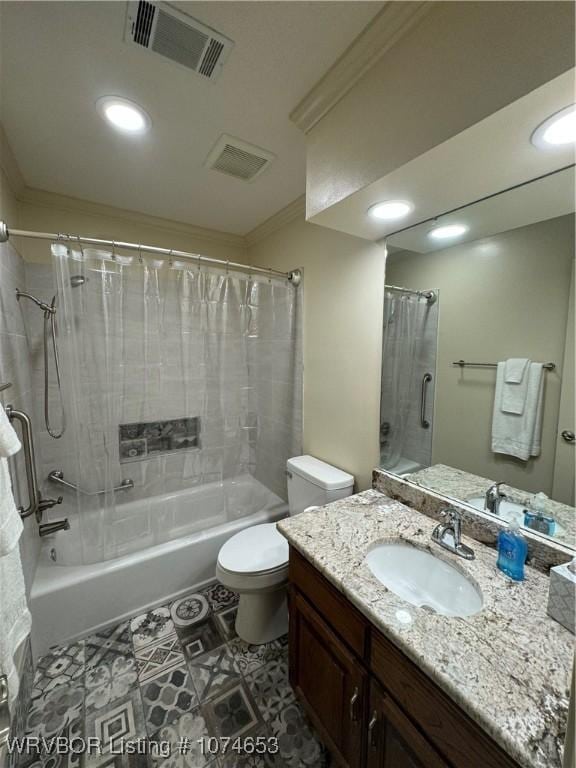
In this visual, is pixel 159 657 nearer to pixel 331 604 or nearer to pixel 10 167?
pixel 331 604

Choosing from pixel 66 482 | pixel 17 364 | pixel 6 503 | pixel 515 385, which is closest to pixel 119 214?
pixel 17 364

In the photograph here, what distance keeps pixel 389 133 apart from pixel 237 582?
1.90 meters

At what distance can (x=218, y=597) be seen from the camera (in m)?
1.82

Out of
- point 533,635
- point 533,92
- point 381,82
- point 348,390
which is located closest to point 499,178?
point 533,92

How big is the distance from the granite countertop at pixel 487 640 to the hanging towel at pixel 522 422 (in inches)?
14.5

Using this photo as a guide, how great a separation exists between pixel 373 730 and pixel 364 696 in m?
0.07

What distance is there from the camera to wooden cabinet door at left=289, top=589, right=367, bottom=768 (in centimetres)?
89

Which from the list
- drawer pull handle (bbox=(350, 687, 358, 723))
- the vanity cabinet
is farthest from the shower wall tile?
drawer pull handle (bbox=(350, 687, 358, 723))

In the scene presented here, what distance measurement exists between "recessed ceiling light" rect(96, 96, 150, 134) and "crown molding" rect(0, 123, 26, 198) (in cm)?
50

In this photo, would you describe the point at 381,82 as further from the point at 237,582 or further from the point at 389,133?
the point at 237,582

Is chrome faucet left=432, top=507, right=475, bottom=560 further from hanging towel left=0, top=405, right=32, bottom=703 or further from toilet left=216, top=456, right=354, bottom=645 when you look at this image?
hanging towel left=0, top=405, right=32, bottom=703

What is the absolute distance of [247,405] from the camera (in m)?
2.14

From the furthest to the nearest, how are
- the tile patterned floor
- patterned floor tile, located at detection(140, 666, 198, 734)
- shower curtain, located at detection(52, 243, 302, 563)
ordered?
1. shower curtain, located at detection(52, 243, 302, 563)
2. patterned floor tile, located at detection(140, 666, 198, 734)
3. the tile patterned floor

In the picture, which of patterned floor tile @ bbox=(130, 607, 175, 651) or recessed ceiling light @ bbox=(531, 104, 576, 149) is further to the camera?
patterned floor tile @ bbox=(130, 607, 175, 651)
